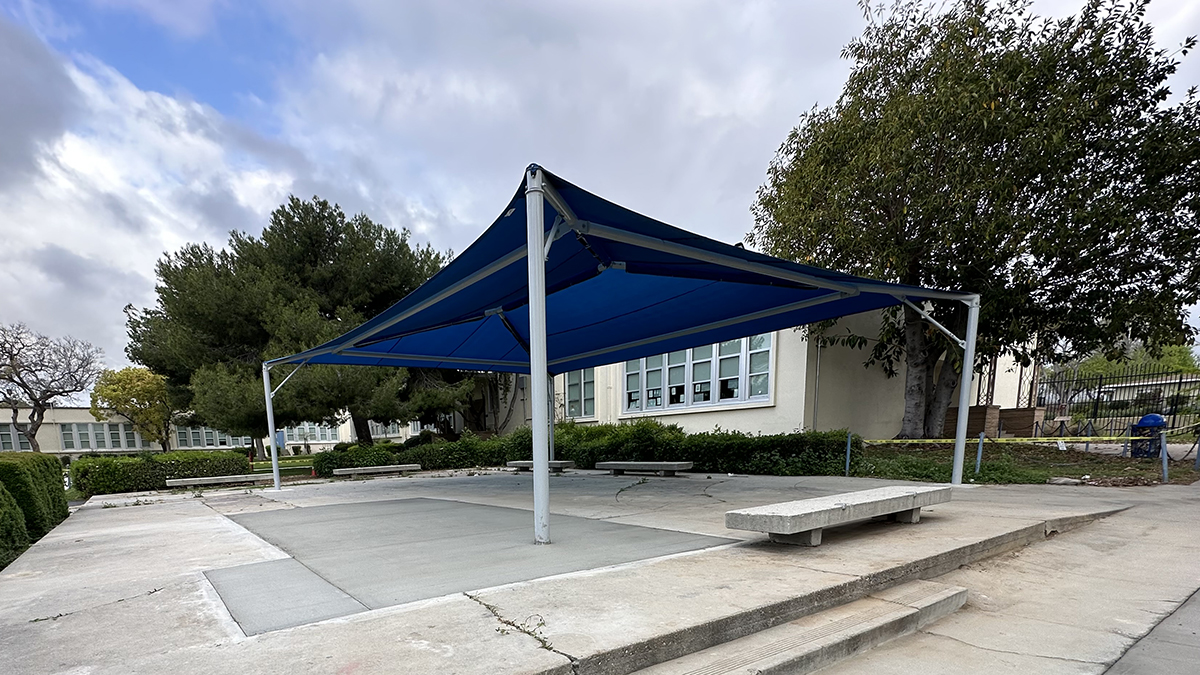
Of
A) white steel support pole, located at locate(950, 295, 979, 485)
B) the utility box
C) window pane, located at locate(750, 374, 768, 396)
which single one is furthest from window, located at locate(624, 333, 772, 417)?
the utility box

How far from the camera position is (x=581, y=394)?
57.9 feet

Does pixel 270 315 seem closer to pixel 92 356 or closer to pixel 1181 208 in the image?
pixel 1181 208

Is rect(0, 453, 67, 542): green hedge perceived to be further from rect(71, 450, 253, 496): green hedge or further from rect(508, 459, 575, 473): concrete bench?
rect(508, 459, 575, 473): concrete bench

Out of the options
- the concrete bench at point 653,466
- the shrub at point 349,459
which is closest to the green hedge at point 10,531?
the concrete bench at point 653,466

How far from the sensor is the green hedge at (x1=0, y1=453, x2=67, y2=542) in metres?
5.08

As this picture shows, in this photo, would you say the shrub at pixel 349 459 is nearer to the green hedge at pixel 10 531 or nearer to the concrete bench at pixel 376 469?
the concrete bench at pixel 376 469

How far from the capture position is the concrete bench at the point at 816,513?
127 inches

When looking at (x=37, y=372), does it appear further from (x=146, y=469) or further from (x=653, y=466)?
(x=653, y=466)

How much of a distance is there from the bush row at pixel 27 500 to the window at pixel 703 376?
32.9 feet

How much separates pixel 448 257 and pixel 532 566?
1625cm

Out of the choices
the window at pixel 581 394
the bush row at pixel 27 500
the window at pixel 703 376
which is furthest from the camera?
the window at pixel 581 394

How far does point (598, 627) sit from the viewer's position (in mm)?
2092

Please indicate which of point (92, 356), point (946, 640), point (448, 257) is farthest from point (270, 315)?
point (92, 356)

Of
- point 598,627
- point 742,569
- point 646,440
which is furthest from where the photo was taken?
point 646,440
